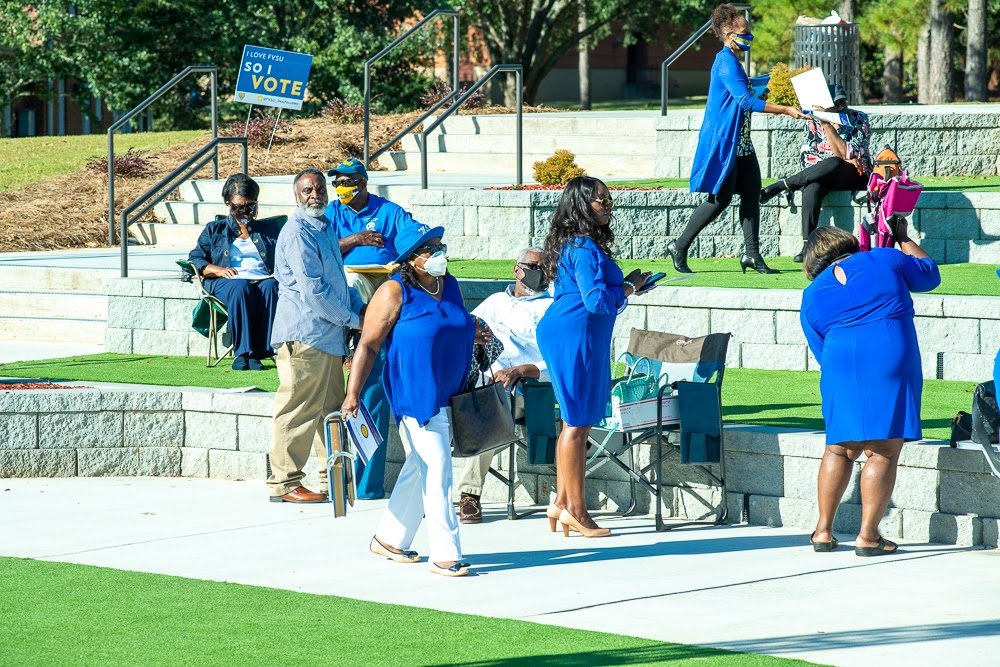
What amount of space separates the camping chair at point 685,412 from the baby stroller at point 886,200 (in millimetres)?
3601

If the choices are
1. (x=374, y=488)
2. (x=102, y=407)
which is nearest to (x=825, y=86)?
Result: (x=374, y=488)

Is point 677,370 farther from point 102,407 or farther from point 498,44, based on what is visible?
point 498,44

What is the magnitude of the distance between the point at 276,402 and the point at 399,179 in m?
8.52

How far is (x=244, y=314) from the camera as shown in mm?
11578

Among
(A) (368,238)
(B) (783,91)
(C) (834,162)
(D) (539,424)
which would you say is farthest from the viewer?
(B) (783,91)

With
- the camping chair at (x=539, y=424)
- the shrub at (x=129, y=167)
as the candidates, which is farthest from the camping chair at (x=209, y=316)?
the shrub at (x=129, y=167)

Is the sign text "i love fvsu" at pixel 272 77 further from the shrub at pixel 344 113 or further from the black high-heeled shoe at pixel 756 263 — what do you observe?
the black high-heeled shoe at pixel 756 263

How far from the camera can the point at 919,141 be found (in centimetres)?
1552

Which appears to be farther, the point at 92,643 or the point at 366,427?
the point at 366,427

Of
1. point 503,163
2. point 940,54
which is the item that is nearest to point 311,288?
point 503,163

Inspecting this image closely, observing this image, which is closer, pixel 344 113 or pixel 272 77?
pixel 272 77

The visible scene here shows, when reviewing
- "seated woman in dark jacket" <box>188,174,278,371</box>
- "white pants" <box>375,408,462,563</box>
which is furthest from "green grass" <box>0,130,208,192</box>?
"white pants" <box>375,408,462,563</box>

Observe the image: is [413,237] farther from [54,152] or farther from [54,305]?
[54,152]

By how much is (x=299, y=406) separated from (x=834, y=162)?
5.85 meters
